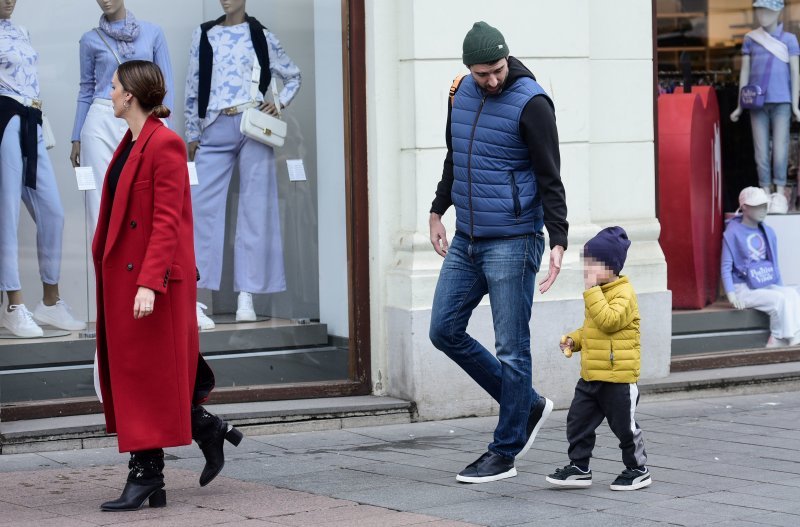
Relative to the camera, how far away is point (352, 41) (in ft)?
26.9

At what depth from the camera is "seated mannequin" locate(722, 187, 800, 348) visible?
990cm

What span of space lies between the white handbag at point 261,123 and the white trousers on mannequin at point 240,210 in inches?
1.7

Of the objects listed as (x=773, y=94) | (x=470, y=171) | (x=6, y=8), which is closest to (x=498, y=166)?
(x=470, y=171)

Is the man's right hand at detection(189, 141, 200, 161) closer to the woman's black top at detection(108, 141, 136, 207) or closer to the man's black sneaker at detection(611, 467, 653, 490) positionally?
the woman's black top at detection(108, 141, 136, 207)

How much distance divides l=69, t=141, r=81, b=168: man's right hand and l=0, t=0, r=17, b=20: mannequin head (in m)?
0.79

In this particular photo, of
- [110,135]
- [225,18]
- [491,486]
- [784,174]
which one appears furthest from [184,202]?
[784,174]

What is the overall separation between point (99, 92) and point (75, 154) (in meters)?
0.38

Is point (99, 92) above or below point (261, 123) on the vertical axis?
above

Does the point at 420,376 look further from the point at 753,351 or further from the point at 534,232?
the point at 753,351

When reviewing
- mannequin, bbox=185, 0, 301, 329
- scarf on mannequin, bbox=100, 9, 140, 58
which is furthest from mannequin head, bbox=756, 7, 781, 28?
scarf on mannequin, bbox=100, 9, 140, 58

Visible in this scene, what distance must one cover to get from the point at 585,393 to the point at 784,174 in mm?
5250

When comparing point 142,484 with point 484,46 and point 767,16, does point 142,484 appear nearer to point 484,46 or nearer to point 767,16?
point 484,46

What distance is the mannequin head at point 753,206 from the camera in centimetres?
1011

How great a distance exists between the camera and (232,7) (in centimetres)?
834
